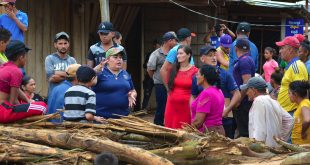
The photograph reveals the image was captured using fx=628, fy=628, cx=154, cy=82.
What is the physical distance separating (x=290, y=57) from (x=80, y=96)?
3666mm

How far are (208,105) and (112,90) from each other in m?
1.15

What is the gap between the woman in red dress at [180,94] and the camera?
8.04 meters

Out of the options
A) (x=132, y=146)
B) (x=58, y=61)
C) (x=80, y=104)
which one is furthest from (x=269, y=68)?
(x=132, y=146)

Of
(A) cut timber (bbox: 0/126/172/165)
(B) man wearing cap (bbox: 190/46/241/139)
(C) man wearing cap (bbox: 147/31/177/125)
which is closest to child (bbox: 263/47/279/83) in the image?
(C) man wearing cap (bbox: 147/31/177/125)

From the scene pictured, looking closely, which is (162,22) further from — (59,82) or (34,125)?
(34,125)

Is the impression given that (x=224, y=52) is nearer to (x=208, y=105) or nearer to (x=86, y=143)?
(x=208, y=105)

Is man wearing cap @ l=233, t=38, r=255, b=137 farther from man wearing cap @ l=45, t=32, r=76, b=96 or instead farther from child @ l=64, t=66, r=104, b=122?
child @ l=64, t=66, r=104, b=122

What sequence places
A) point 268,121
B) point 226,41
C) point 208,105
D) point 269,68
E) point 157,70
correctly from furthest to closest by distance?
point 269,68 < point 226,41 < point 157,70 < point 208,105 < point 268,121

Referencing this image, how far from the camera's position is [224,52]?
10398mm

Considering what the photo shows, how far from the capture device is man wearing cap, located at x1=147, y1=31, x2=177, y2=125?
9.80 metres

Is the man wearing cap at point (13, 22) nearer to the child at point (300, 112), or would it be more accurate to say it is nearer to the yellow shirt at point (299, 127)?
the child at point (300, 112)

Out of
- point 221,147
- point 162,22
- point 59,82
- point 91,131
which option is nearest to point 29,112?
point 91,131

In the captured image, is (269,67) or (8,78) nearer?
(8,78)

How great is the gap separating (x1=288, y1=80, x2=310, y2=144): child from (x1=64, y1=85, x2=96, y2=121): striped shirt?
2.57 m
